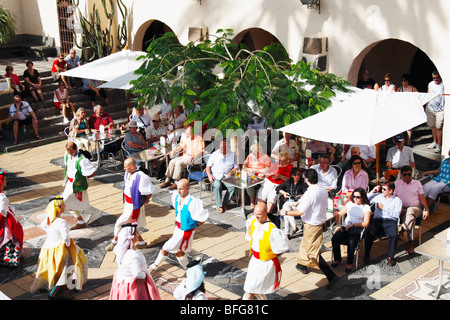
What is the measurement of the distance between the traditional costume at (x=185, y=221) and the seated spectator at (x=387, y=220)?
8.59 feet

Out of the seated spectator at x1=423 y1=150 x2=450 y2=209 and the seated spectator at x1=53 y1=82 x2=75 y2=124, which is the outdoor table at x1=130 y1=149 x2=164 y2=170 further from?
the seated spectator at x1=423 y1=150 x2=450 y2=209

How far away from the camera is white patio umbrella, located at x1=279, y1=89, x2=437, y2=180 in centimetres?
992

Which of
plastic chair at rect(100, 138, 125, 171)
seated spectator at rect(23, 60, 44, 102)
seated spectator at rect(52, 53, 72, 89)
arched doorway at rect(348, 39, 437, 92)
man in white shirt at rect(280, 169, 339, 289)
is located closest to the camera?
man in white shirt at rect(280, 169, 339, 289)

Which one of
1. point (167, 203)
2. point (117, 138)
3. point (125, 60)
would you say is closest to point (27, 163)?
point (117, 138)

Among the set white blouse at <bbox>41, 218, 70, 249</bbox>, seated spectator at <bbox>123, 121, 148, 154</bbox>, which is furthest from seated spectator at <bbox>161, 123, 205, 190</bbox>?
white blouse at <bbox>41, 218, 70, 249</bbox>

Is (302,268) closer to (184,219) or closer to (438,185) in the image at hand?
(184,219)

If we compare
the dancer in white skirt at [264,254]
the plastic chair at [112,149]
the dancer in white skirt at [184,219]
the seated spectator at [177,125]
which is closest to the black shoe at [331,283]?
the dancer in white skirt at [264,254]

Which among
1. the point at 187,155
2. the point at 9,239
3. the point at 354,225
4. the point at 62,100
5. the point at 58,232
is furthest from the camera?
the point at 62,100

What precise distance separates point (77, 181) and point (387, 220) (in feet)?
17.4

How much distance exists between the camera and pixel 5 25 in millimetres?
21625

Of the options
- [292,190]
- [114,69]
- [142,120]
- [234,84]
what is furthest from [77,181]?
[114,69]

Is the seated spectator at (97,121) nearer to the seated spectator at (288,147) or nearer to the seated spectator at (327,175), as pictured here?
the seated spectator at (288,147)

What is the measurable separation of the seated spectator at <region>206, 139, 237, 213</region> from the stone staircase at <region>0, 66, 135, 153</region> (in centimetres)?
724

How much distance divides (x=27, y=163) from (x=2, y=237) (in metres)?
6.22
